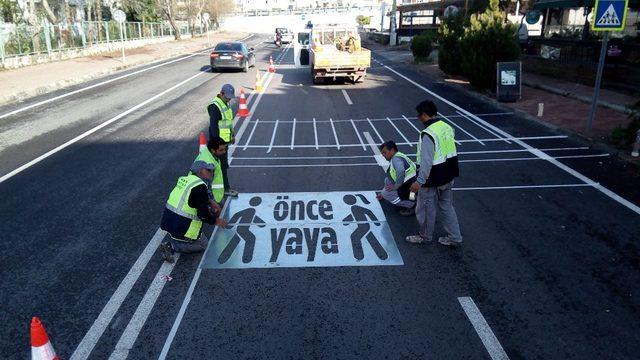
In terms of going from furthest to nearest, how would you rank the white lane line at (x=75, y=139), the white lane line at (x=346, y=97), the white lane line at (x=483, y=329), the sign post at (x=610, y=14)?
the white lane line at (x=346, y=97), the sign post at (x=610, y=14), the white lane line at (x=75, y=139), the white lane line at (x=483, y=329)

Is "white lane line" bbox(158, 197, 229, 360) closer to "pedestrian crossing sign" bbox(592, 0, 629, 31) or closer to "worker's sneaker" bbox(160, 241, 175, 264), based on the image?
"worker's sneaker" bbox(160, 241, 175, 264)

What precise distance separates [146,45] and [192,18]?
27.2m

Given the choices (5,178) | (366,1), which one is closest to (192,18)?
(5,178)

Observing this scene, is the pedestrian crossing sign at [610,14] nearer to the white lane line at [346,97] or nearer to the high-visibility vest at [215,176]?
the white lane line at [346,97]

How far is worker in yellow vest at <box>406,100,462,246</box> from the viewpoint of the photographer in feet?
19.2

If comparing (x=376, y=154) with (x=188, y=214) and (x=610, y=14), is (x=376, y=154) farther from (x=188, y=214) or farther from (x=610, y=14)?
(x=610, y=14)

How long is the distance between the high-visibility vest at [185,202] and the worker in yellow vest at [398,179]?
2.93 m

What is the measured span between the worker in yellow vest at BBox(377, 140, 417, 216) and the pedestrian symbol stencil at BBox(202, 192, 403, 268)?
0.32 meters

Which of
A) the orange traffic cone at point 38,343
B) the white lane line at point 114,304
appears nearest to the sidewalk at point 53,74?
the white lane line at point 114,304

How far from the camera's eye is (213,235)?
666cm

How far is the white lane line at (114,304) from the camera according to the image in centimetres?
434

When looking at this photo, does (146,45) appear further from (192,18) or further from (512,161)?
(512,161)

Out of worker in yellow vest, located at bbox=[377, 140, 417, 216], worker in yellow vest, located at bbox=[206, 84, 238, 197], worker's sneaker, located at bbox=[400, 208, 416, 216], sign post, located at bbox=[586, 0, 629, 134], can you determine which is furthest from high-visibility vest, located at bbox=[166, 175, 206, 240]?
sign post, located at bbox=[586, 0, 629, 134]

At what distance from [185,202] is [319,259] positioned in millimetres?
1768
